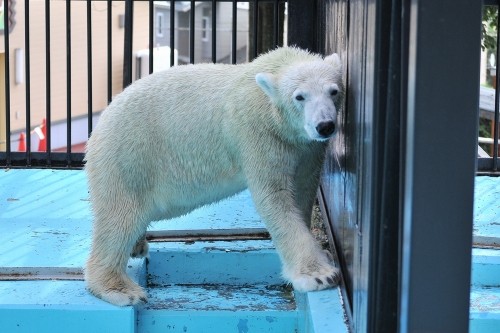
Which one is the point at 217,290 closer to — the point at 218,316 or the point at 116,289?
the point at 218,316

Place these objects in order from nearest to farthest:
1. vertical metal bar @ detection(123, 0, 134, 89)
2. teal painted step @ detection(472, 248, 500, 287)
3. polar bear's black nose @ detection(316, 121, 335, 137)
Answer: polar bear's black nose @ detection(316, 121, 335, 137) → teal painted step @ detection(472, 248, 500, 287) → vertical metal bar @ detection(123, 0, 134, 89)

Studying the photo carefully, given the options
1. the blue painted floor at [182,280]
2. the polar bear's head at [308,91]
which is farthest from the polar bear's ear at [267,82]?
the blue painted floor at [182,280]

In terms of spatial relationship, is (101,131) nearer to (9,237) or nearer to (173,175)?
(173,175)

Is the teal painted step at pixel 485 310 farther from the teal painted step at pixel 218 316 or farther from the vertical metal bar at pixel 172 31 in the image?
the vertical metal bar at pixel 172 31

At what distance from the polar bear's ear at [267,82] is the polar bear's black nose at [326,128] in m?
0.37

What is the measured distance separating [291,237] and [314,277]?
17 centimetres

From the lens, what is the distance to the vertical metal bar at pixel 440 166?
2047mm

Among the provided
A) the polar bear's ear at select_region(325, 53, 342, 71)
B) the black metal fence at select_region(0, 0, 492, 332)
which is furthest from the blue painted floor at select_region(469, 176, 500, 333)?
the polar bear's ear at select_region(325, 53, 342, 71)

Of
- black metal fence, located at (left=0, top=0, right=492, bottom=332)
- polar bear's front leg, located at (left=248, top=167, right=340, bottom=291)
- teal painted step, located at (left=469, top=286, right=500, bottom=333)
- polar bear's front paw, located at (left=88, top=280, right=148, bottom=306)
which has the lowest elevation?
polar bear's front paw, located at (left=88, top=280, right=148, bottom=306)

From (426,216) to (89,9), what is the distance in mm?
3789

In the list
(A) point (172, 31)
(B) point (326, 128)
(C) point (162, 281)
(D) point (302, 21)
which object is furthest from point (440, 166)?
(A) point (172, 31)

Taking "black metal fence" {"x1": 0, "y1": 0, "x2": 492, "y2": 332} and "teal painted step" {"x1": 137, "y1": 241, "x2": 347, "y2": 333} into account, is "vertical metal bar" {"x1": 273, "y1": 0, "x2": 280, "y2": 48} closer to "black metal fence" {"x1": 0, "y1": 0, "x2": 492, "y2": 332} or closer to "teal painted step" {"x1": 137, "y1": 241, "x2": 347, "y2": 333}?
"teal painted step" {"x1": 137, "y1": 241, "x2": 347, "y2": 333}

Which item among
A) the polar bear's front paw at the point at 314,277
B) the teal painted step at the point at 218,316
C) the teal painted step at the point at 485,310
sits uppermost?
the polar bear's front paw at the point at 314,277

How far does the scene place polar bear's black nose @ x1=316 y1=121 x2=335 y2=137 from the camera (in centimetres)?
301
